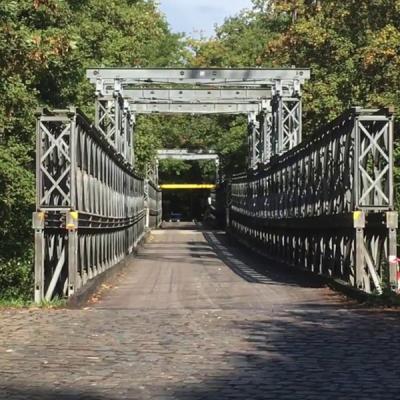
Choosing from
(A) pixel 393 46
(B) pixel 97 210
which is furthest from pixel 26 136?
(A) pixel 393 46

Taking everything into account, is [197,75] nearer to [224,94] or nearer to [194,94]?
[194,94]

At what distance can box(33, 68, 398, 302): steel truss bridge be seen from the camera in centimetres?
1486

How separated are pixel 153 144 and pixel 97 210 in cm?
2961

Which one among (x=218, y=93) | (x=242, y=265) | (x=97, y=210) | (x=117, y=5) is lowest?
(x=242, y=265)

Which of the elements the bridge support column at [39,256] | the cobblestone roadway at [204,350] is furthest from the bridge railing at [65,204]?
the cobblestone roadway at [204,350]

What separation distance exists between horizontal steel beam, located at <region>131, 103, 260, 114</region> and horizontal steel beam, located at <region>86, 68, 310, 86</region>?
778 centimetres

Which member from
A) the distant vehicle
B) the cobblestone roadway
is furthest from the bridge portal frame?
the distant vehicle

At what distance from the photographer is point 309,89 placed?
37469 millimetres

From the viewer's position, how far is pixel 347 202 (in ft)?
53.3

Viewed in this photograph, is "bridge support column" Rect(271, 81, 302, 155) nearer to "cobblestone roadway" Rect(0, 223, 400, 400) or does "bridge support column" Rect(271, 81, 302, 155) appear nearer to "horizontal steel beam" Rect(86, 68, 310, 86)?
"horizontal steel beam" Rect(86, 68, 310, 86)

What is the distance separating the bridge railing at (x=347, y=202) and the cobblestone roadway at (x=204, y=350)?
1134 mm

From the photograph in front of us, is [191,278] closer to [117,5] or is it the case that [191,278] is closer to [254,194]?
[254,194]

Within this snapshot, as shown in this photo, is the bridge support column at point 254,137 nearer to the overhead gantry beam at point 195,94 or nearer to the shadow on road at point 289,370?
the overhead gantry beam at point 195,94

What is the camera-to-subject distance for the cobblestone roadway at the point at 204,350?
7082 millimetres
